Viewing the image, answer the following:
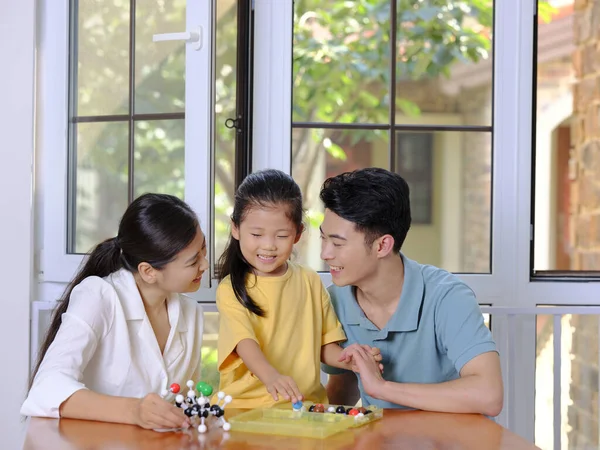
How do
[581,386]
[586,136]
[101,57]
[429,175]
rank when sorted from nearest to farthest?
[101,57], [429,175], [586,136], [581,386]

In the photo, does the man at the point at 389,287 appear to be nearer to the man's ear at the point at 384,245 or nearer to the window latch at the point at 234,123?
the man's ear at the point at 384,245

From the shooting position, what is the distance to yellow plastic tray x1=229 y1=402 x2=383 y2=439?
1465mm

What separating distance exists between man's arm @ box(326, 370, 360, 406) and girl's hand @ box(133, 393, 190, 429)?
0.73 metres

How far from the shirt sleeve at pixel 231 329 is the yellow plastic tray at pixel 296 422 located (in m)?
0.33

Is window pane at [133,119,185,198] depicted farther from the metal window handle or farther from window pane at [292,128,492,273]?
window pane at [292,128,492,273]

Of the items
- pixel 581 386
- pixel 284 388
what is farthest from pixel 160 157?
pixel 581 386

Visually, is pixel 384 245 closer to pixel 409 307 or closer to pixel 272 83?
pixel 409 307

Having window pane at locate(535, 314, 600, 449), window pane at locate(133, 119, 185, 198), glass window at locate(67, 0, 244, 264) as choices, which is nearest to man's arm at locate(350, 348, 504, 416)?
glass window at locate(67, 0, 244, 264)

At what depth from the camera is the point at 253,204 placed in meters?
2.00

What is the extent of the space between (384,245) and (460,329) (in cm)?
26

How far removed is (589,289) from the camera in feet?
9.50

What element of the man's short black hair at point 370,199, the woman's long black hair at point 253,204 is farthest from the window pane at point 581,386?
the woman's long black hair at point 253,204

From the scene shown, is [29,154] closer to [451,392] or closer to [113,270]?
[113,270]

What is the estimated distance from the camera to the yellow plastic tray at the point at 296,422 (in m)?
1.46
